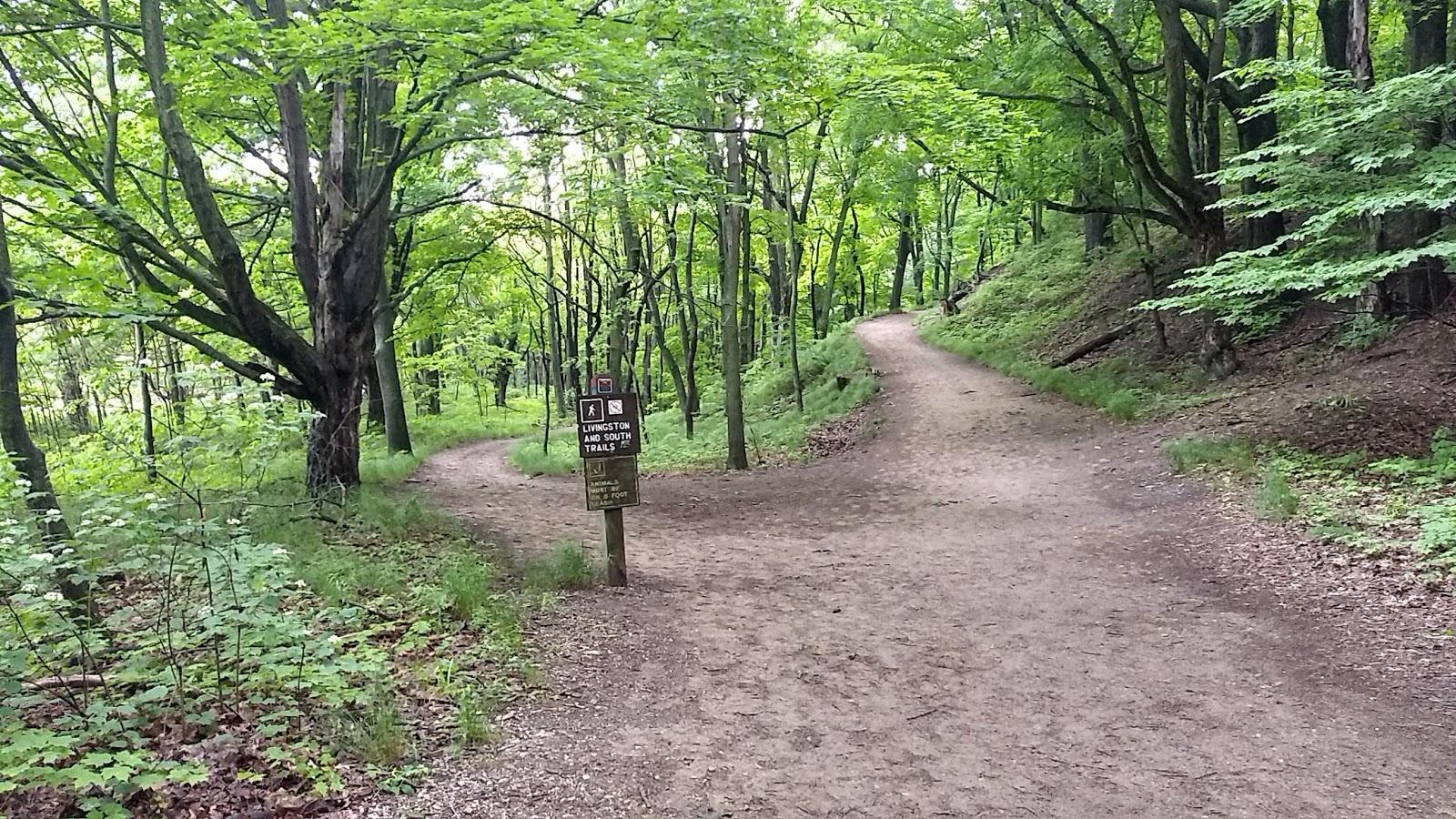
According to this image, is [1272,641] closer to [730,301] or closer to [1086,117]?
[730,301]

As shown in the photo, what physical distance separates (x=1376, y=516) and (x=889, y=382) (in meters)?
12.2

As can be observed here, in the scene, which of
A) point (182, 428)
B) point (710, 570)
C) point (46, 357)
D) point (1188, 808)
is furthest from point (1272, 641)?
point (46, 357)

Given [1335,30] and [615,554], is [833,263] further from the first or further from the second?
[615,554]

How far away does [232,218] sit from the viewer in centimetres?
1327

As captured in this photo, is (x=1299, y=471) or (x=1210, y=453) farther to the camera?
(x=1210, y=453)

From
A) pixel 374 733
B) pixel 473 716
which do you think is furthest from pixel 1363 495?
pixel 374 733

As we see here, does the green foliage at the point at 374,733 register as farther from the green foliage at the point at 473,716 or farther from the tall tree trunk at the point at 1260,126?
the tall tree trunk at the point at 1260,126

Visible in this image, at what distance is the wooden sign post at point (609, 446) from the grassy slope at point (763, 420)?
799 cm

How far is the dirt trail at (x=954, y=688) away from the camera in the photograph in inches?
149

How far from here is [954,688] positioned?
5027 millimetres

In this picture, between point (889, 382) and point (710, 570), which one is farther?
point (889, 382)

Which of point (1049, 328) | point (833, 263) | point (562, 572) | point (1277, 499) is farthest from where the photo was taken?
point (833, 263)

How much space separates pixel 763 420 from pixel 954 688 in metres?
14.9

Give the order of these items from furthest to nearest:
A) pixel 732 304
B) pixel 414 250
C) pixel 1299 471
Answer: pixel 414 250 → pixel 732 304 → pixel 1299 471
